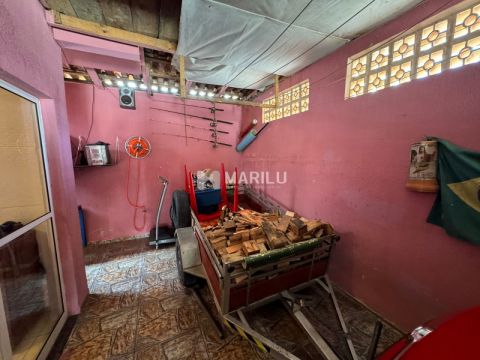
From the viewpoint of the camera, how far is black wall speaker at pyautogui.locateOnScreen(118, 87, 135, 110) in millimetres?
3274

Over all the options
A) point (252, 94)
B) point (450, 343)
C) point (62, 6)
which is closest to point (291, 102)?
point (252, 94)

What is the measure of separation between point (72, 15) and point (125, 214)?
10.2 ft

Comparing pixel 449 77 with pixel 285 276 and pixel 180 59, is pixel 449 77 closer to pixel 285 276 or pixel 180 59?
pixel 285 276

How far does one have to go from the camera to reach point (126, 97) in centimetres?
331

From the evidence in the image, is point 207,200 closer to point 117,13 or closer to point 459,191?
point 117,13

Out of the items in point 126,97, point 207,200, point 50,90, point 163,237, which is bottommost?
point 163,237

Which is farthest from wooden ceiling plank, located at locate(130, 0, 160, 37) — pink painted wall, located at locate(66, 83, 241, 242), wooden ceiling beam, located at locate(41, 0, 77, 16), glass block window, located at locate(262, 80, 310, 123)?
glass block window, located at locate(262, 80, 310, 123)

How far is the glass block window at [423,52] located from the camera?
1.29 meters

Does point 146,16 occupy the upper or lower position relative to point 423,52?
upper

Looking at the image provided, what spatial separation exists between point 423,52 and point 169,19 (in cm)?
236

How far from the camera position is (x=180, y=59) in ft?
7.08

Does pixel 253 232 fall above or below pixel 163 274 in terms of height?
above

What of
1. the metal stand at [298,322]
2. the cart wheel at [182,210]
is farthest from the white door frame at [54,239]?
the metal stand at [298,322]

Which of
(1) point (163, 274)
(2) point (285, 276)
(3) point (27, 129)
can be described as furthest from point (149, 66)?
(2) point (285, 276)
